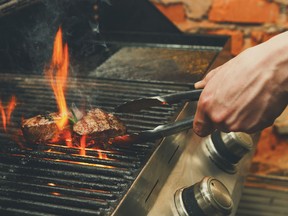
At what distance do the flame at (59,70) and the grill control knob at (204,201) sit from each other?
0.67 m

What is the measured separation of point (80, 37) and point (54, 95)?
83 cm

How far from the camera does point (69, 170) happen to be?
1.30m

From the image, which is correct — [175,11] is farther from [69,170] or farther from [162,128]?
Result: [69,170]

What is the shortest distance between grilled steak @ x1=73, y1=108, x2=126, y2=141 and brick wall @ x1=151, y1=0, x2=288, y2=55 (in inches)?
68.1

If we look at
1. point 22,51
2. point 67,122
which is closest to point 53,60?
point 22,51

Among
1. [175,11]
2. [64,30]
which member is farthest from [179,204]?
[175,11]

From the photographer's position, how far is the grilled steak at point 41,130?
144cm

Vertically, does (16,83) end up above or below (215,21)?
above

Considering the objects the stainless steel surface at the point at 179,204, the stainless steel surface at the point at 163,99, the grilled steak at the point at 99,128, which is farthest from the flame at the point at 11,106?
the stainless steel surface at the point at 179,204

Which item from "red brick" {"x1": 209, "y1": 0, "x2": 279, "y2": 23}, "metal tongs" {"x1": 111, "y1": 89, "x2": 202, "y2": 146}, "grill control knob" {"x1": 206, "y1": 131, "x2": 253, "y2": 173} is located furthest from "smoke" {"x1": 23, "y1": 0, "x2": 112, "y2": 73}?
"grill control knob" {"x1": 206, "y1": 131, "x2": 253, "y2": 173}

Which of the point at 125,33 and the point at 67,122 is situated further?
the point at 125,33

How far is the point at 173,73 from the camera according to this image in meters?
2.12

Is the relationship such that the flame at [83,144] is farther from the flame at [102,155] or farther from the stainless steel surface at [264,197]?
the stainless steel surface at [264,197]

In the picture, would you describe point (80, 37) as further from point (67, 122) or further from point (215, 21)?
point (67, 122)
